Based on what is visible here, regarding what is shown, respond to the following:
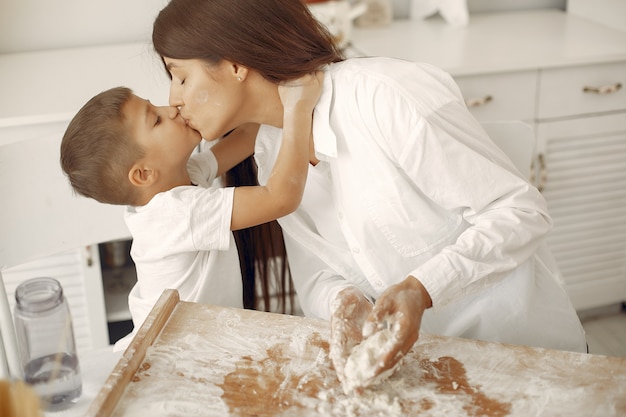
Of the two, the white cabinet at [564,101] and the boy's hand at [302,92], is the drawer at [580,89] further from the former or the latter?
the boy's hand at [302,92]

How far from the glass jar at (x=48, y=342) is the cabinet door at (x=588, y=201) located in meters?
1.47

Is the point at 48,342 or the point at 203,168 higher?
the point at 203,168

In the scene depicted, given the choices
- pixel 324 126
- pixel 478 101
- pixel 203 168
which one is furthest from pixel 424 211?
pixel 478 101

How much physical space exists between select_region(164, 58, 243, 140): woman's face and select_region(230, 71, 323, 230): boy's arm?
11 centimetres

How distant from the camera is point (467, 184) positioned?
1.24 m

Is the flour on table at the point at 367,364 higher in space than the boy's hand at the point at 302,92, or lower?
lower

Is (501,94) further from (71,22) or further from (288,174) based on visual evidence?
(71,22)

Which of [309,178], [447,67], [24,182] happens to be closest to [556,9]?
[447,67]

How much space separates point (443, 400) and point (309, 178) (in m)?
0.63

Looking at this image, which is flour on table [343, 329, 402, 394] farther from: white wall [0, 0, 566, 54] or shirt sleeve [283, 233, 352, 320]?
white wall [0, 0, 566, 54]

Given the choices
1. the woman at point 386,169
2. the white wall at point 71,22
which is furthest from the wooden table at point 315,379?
the white wall at point 71,22

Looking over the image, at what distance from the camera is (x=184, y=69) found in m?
1.34

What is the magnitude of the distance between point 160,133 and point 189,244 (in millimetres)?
218

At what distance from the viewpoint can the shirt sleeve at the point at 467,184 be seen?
1185 mm
